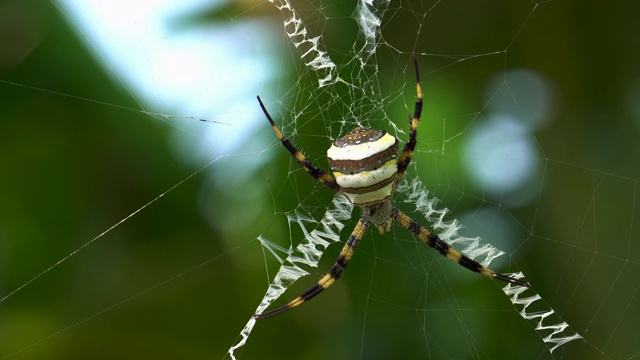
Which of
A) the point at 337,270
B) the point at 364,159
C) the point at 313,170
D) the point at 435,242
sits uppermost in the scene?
the point at 364,159

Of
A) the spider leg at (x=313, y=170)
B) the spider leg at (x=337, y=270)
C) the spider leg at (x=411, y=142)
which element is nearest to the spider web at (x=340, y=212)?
the spider leg at (x=337, y=270)

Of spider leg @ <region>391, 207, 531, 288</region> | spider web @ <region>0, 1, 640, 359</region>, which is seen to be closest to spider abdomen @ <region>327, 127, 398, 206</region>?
spider web @ <region>0, 1, 640, 359</region>

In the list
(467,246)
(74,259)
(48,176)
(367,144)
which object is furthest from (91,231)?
(467,246)

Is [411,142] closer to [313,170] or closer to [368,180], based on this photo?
[368,180]

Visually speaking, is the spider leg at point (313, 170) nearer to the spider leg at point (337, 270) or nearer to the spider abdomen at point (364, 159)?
the spider abdomen at point (364, 159)

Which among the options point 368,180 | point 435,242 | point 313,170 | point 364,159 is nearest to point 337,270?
point 435,242

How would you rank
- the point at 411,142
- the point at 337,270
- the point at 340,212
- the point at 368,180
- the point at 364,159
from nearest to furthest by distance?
the point at 364,159 < the point at 368,180 < the point at 411,142 < the point at 337,270 < the point at 340,212

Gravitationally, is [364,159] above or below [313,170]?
above
